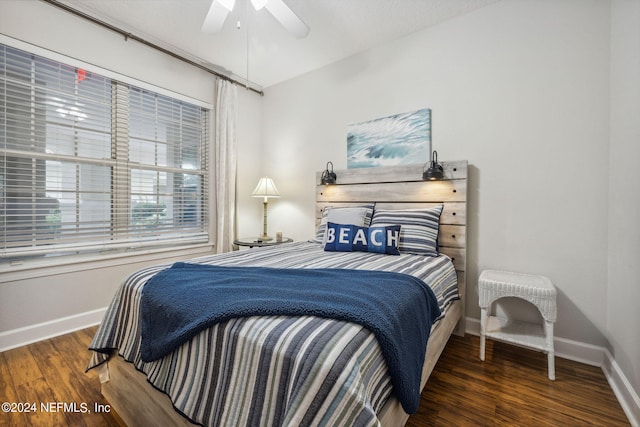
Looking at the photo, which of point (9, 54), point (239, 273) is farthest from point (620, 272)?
point (9, 54)

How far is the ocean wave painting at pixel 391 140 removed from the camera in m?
2.63

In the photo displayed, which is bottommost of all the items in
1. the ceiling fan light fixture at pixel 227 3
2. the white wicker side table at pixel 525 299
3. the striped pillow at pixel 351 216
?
the white wicker side table at pixel 525 299

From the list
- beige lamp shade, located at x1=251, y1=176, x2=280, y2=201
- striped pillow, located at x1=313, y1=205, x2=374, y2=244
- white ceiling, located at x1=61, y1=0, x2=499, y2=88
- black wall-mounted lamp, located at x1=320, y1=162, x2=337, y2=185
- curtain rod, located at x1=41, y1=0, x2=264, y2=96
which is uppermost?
white ceiling, located at x1=61, y1=0, x2=499, y2=88

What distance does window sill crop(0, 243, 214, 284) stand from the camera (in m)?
2.15

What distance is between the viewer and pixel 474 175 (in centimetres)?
238

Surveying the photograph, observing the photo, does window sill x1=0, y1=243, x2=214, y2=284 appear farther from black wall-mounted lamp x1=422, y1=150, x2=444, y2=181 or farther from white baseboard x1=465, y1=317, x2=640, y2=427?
white baseboard x1=465, y1=317, x2=640, y2=427

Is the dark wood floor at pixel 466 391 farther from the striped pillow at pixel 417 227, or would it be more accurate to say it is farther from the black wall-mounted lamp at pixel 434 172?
the black wall-mounted lamp at pixel 434 172

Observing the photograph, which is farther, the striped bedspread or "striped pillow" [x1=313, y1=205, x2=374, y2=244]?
"striped pillow" [x1=313, y1=205, x2=374, y2=244]

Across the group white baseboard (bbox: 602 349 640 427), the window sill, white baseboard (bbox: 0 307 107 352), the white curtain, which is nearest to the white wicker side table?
white baseboard (bbox: 602 349 640 427)

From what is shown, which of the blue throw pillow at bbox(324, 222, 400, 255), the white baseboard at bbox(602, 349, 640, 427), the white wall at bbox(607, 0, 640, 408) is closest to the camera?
the white baseboard at bbox(602, 349, 640, 427)

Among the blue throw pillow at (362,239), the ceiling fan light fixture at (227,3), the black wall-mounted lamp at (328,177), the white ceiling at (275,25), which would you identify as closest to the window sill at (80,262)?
the black wall-mounted lamp at (328,177)

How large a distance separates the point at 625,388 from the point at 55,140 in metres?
4.20

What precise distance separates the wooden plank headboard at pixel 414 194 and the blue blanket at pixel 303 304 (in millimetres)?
1009

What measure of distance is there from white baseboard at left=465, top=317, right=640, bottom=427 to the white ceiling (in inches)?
106
